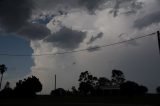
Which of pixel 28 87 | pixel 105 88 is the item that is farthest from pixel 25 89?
pixel 105 88

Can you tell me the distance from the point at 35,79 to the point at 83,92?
34.0 metres

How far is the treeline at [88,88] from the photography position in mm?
87000

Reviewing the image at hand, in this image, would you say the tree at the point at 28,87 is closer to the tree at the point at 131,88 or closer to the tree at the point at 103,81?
the tree at the point at 131,88

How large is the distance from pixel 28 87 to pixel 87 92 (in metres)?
40.0

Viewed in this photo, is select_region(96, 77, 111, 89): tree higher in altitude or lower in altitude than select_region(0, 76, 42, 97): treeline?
higher

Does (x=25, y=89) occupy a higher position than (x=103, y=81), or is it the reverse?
(x=103, y=81)

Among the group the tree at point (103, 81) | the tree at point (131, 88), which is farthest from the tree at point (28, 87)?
the tree at point (103, 81)

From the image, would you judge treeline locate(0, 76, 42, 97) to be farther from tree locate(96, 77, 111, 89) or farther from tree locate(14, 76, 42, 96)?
tree locate(96, 77, 111, 89)

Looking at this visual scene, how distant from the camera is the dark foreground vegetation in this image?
6003 cm

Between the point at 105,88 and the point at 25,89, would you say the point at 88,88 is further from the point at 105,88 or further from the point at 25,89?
the point at 25,89

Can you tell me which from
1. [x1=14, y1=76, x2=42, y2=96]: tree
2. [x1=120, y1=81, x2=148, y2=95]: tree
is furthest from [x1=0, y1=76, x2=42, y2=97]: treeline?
[x1=120, y1=81, x2=148, y2=95]: tree

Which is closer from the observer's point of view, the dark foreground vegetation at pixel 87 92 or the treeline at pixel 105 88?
the dark foreground vegetation at pixel 87 92

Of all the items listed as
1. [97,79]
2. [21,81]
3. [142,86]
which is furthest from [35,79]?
[142,86]

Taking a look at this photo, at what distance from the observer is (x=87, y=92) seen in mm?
121500
